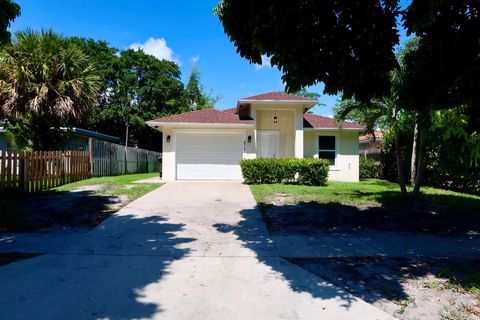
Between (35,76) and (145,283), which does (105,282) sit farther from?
(35,76)

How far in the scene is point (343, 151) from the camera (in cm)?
1825

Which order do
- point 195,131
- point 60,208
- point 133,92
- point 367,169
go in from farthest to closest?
point 133,92 → point 367,169 → point 195,131 → point 60,208

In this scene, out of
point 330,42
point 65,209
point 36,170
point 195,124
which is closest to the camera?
point 330,42

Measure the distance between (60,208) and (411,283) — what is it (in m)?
7.27

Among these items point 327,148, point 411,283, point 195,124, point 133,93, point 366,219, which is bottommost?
point 411,283

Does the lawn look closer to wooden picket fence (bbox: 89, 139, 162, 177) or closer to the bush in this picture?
wooden picket fence (bbox: 89, 139, 162, 177)

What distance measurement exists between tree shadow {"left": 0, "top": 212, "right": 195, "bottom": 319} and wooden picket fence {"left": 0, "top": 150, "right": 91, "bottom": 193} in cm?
512

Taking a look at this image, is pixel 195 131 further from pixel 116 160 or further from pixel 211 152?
pixel 116 160

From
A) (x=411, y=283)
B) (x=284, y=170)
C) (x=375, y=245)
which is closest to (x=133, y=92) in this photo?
(x=284, y=170)

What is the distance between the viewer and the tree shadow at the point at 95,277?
10.6 ft

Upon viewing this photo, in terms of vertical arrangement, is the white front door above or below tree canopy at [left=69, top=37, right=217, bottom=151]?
below

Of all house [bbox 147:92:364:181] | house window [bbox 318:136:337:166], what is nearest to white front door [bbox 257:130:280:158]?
house [bbox 147:92:364:181]

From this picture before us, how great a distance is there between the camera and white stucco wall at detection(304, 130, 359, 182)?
59.6 feet

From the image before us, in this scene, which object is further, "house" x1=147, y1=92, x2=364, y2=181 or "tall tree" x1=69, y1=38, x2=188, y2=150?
"tall tree" x1=69, y1=38, x2=188, y2=150
